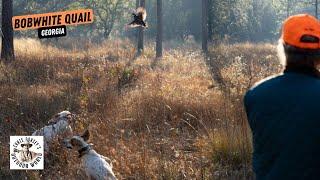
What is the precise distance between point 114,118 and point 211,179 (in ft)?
7.58

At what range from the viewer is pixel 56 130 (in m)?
5.59

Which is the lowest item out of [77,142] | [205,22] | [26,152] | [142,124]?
[26,152]

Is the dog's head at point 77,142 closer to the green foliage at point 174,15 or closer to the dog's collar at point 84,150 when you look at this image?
the dog's collar at point 84,150

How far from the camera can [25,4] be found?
41094 millimetres

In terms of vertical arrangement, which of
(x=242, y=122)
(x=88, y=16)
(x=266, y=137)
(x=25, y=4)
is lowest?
(x=242, y=122)

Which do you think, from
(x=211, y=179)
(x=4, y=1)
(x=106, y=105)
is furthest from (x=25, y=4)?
(x=211, y=179)

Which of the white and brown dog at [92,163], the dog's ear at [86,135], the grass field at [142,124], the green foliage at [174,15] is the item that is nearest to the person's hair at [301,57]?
the grass field at [142,124]

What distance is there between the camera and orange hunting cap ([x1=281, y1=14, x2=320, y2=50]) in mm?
2266

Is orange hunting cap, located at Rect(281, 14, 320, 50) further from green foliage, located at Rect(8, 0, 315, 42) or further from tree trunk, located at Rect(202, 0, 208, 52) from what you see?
green foliage, located at Rect(8, 0, 315, 42)

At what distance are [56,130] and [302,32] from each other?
390 cm

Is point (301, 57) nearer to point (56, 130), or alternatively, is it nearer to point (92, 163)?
point (92, 163)

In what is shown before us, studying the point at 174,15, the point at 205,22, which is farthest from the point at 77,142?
the point at 174,15

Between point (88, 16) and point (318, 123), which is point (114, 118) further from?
point (318, 123)

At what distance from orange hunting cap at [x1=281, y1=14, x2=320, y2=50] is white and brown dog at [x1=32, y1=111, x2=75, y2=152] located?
3713 mm
